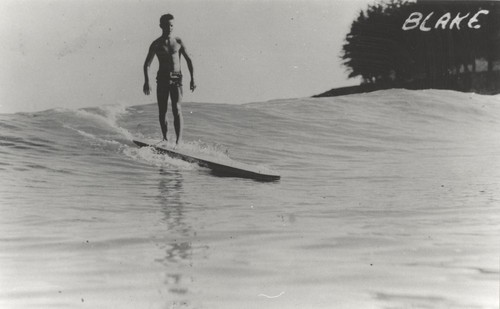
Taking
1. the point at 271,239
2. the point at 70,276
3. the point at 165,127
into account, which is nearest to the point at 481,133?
the point at 165,127

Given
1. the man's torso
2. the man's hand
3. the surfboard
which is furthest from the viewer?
the man's torso

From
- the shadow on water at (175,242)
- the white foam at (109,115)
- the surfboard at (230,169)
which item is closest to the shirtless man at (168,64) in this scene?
the surfboard at (230,169)

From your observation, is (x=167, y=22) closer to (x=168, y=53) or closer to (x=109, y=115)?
(x=168, y=53)

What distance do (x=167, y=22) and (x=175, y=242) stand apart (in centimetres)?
434

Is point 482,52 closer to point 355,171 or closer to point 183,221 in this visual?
point 355,171

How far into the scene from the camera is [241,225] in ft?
12.3

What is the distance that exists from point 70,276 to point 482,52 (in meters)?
14.5

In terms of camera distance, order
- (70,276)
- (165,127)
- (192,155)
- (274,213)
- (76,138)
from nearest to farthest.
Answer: (70,276) → (274,213) → (192,155) → (165,127) → (76,138)

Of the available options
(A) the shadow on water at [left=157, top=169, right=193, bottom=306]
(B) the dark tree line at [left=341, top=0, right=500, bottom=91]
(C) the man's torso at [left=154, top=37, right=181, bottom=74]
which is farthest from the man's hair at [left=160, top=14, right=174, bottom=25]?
(B) the dark tree line at [left=341, top=0, right=500, bottom=91]

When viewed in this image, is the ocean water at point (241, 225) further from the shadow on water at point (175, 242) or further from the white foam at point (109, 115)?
the white foam at point (109, 115)

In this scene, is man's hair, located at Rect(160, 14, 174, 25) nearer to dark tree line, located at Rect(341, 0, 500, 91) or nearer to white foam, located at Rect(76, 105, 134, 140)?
white foam, located at Rect(76, 105, 134, 140)

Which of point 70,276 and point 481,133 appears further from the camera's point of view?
A: point 481,133

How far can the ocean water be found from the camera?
233cm

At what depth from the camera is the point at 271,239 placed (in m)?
3.29
